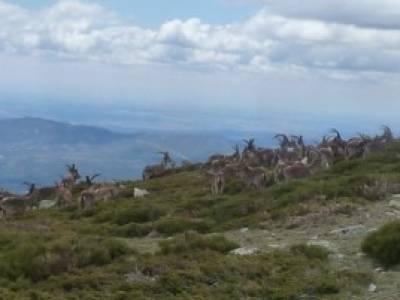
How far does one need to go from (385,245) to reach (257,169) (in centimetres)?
1474

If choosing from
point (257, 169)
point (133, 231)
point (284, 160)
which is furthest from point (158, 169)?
point (133, 231)

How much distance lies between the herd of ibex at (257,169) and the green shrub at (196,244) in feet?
38.7

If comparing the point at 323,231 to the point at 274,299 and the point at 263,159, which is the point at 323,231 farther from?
the point at 263,159

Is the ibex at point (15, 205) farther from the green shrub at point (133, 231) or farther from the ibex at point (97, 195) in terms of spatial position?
the green shrub at point (133, 231)

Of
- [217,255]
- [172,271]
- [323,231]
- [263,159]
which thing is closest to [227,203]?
[323,231]

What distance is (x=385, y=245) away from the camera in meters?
14.6

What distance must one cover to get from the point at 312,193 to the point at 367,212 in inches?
145

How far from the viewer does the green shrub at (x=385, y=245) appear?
14.5 m

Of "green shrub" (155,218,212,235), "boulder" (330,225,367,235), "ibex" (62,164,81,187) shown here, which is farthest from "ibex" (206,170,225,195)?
"boulder" (330,225,367,235)

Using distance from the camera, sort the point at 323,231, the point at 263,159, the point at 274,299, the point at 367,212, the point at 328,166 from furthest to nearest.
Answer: the point at 263,159 < the point at 328,166 < the point at 367,212 < the point at 323,231 < the point at 274,299

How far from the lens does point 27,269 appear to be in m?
15.4

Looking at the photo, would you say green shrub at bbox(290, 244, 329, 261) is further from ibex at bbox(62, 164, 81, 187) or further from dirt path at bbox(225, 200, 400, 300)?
ibex at bbox(62, 164, 81, 187)

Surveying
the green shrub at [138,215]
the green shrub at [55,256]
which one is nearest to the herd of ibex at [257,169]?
the green shrub at [138,215]

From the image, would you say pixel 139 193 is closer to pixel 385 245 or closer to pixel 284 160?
pixel 284 160
